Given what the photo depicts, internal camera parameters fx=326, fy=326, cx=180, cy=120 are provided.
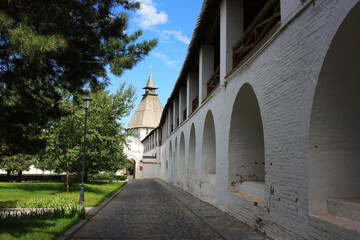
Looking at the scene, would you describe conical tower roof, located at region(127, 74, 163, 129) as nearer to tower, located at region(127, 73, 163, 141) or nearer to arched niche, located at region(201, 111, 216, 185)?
tower, located at region(127, 73, 163, 141)

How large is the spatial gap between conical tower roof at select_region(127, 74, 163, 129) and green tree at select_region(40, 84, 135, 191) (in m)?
49.2

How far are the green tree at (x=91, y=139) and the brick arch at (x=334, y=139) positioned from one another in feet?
40.8

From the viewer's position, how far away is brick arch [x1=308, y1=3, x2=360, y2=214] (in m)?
5.04

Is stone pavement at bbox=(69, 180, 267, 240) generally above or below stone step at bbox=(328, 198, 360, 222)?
below

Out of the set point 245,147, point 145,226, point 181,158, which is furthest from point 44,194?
point 245,147

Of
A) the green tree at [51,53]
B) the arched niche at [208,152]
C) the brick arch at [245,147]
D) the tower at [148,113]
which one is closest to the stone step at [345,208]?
the green tree at [51,53]

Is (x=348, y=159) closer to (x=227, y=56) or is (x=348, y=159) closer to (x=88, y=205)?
(x=227, y=56)

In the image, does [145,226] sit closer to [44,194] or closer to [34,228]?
[34,228]

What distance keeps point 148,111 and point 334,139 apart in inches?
2577

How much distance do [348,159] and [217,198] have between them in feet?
22.2

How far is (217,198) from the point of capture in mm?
11453

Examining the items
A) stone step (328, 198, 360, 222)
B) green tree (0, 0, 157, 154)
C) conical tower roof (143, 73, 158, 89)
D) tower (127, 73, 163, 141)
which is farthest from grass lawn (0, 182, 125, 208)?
conical tower roof (143, 73, 158, 89)

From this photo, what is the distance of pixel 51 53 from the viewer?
15.6ft

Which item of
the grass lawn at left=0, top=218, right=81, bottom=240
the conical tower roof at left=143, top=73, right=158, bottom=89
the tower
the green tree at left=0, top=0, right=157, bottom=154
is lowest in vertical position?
the grass lawn at left=0, top=218, right=81, bottom=240
